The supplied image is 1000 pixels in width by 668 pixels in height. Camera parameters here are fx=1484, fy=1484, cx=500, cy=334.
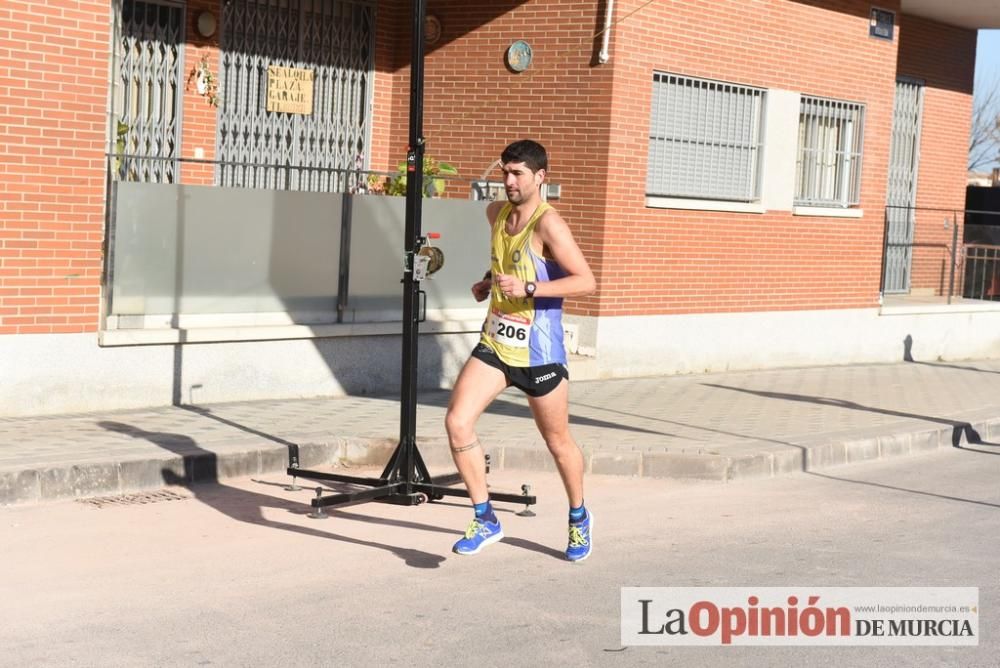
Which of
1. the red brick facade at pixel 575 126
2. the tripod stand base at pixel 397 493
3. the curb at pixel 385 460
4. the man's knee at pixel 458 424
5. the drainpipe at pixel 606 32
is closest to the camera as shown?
the man's knee at pixel 458 424

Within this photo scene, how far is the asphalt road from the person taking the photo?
18.5ft

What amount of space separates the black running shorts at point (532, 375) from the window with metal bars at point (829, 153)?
10399 mm

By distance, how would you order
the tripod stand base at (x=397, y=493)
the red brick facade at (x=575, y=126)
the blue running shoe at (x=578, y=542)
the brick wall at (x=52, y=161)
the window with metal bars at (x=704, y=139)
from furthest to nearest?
the window with metal bars at (x=704, y=139) < the red brick facade at (x=575, y=126) < the brick wall at (x=52, y=161) < the tripod stand base at (x=397, y=493) < the blue running shoe at (x=578, y=542)

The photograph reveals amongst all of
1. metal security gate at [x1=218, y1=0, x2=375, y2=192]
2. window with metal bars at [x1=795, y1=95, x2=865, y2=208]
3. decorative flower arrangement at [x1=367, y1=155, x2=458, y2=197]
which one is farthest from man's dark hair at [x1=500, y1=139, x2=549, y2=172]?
window with metal bars at [x1=795, y1=95, x2=865, y2=208]

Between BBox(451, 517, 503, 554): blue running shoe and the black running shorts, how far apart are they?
671 millimetres

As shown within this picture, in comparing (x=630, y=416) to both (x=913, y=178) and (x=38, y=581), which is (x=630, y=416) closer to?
(x=38, y=581)

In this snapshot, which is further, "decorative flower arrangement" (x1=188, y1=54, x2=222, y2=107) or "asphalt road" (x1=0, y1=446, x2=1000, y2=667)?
"decorative flower arrangement" (x1=188, y1=54, x2=222, y2=107)

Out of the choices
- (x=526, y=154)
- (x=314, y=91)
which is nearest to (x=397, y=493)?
(x=526, y=154)

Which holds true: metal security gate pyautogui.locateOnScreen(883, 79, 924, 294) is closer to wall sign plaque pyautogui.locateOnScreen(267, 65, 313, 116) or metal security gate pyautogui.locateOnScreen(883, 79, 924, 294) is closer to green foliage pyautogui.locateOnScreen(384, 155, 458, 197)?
green foliage pyautogui.locateOnScreen(384, 155, 458, 197)

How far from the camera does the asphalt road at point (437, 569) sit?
222 inches

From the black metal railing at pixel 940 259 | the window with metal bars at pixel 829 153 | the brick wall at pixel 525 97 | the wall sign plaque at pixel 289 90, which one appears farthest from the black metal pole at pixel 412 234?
the black metal railing at pixel 940 259

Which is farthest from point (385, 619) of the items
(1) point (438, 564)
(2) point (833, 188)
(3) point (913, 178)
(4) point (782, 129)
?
(3) point (913, 178)

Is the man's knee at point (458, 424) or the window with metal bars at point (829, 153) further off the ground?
the window with metal bars at point (829, 153)

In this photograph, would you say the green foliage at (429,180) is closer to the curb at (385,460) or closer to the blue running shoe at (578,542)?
the curb at (385,460)
